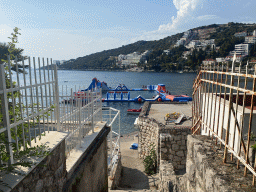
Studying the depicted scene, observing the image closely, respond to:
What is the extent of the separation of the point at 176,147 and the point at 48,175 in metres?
8.68

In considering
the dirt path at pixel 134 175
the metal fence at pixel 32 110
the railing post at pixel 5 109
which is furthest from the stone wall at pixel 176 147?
the railing post at pixel 5 109

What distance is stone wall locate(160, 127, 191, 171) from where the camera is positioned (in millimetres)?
10562

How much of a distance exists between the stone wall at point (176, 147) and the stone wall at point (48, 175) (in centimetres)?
779

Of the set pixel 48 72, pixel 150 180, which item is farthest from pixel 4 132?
pixel 150 180

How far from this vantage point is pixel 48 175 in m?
2.83

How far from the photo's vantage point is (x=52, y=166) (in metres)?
2.92

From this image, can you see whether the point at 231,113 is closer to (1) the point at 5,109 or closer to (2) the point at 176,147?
(1) the point at 5,109

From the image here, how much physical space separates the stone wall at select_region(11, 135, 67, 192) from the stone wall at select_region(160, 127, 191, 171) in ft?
25.5

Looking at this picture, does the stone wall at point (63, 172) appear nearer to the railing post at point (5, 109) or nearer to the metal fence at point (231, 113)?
the railing post at point (5, 109)

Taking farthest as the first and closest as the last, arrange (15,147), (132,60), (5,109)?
(132,60), (15,147), (5,109)

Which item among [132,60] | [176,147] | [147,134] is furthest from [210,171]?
[132,60]

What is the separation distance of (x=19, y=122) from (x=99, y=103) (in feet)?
12.1

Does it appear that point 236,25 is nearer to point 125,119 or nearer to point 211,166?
point 125,119

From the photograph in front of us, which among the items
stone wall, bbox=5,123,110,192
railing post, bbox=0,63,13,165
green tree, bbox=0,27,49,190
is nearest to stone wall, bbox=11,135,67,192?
stone wall, bbox=5,123,110,192
